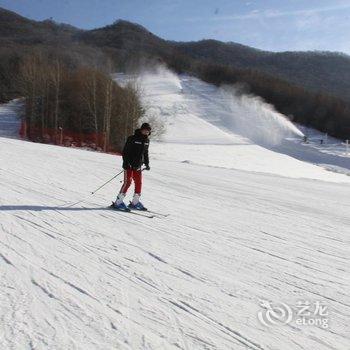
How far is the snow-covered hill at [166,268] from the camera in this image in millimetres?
4312

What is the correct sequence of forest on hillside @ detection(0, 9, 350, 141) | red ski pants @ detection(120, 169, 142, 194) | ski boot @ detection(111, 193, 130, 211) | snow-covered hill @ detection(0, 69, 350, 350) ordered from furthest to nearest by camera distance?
1. forest on hillside @ detection(0, 9, 350, 141)
2. red ski pants @ detection(120, 169, 142, 194)
3. ski boot @ detection(111, 193, 130, 211)
4. snow-covered hill @ detection(0, 69, 350, 350)

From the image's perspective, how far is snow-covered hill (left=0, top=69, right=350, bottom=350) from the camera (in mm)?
4312

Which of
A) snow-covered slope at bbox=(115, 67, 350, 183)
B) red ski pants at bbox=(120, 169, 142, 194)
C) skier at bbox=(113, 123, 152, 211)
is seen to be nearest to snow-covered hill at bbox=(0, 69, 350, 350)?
skier at bbox=(113, 123, 152, 211)

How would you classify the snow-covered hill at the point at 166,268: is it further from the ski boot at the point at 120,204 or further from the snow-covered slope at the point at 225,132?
the snow-covered slope at the point at 225,132

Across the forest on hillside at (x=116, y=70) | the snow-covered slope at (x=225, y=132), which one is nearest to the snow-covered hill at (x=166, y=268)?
the snow-covered slope at (x=225, y=132)

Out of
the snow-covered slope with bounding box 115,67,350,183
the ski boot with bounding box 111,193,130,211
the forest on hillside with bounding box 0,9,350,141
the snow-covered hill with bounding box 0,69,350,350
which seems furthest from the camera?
the forest on hillside with bounding box 0,9,350,141

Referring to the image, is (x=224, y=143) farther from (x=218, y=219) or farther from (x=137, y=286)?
(x=137, y=286)

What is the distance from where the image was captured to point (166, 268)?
19.9ft

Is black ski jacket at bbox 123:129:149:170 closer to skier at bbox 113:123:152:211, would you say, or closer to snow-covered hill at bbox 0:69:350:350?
skier at bbox 113:123:152:211

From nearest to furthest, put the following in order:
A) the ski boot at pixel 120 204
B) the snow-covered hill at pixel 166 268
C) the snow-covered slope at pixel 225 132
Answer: the snow-covered hill at pixel 166 268
the ski boot at pixel 120 204
the snow-covered slope at pixel 225 132

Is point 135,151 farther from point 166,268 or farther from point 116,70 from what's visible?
point 116,70

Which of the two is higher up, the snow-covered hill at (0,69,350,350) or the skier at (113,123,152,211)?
the skier at (113,123,152,211)

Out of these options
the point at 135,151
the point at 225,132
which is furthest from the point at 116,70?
the point at 135,151

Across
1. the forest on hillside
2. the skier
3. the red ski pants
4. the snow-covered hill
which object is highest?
the forest on hillside
